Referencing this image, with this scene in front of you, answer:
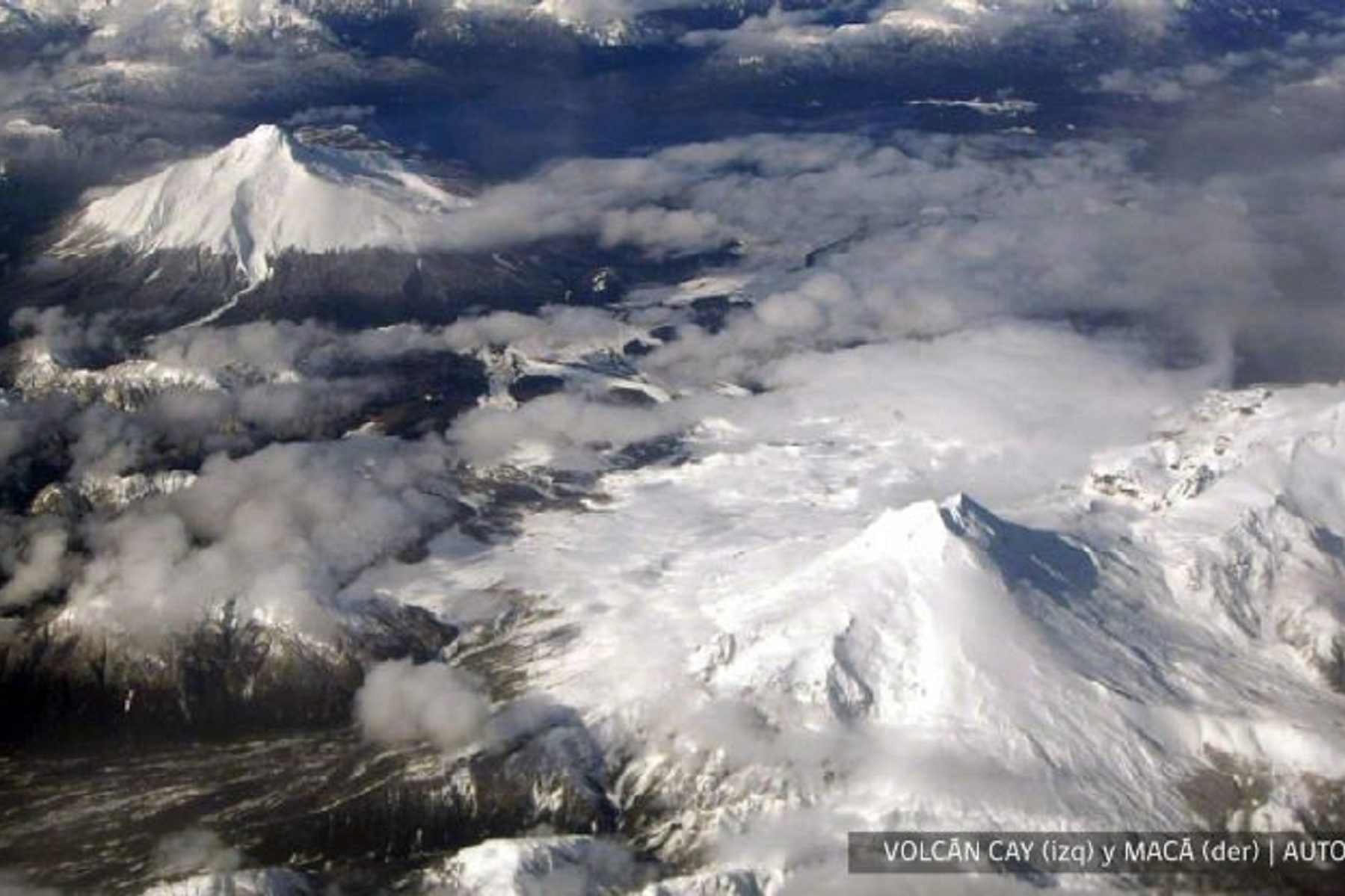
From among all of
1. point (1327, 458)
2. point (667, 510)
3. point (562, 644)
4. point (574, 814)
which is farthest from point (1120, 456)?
point (574, 814)

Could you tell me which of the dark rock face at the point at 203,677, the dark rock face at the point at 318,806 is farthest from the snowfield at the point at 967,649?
the dark rock face at the point at 203,677

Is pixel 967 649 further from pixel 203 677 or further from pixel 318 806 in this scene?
pixel 203 677

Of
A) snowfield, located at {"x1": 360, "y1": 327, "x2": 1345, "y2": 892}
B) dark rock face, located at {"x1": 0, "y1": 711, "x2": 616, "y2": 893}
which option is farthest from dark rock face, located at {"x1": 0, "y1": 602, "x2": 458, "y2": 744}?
snowfield, located at {"x1": 360, "y1": 327, "x2": 1345, "y2": 892}

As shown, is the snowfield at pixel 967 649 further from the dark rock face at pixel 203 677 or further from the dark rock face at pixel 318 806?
the dark rock face at pixel 203 677

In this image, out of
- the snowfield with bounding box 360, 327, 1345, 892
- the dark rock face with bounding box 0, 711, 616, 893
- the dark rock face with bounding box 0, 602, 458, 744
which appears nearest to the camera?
the dark rock face with bounding box 0, 711, 616, 893

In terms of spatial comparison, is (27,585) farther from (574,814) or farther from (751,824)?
(751,824)

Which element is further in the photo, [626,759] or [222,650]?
[222,650]

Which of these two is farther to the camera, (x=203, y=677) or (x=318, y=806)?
(x=203, y=677)

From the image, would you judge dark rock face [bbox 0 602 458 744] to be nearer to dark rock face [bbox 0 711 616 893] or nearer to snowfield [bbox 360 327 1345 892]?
dark rock face [bbox 0 711 616 893]

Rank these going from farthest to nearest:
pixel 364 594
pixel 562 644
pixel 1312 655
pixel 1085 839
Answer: pixel 364 594 → pixel 562 644 → pixel 1312 655 → pixel 1085 839

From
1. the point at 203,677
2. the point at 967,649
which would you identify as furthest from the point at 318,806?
the point at 967,649

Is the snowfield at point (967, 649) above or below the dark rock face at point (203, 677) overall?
above
